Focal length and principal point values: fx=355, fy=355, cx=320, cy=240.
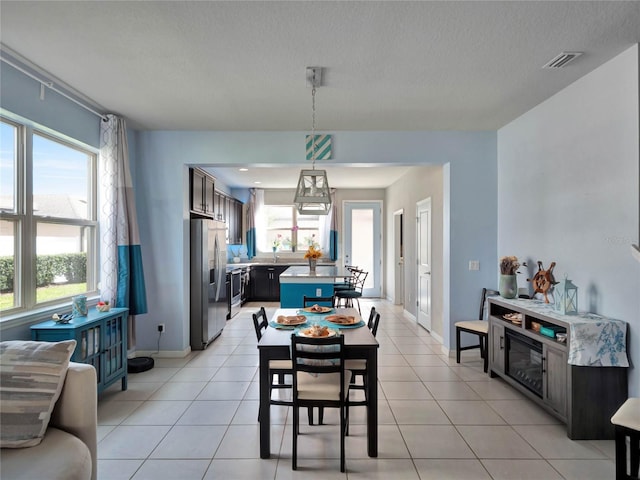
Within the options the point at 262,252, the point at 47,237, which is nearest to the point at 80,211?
the point at 47,237

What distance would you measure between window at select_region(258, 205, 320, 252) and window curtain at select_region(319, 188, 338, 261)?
0.87 feet

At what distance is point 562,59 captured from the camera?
2592 mm

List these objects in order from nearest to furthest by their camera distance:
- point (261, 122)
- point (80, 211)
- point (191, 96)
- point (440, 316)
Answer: point (191, 96) → point (80, 211) → point (261, 122) → point (440, 316)

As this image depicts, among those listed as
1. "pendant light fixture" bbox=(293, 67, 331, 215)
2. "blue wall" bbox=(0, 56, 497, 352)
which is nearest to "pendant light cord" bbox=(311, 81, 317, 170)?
"pendant light fixture" bbox=(293, 67, 331, 215)

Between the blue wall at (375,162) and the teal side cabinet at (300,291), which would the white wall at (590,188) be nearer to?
the blue wall at (375,162)

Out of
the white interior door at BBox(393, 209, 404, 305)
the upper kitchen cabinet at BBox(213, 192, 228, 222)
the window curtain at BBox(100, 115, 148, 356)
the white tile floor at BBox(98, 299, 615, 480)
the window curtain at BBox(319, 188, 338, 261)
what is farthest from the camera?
the window curtain at BBox(319, 188, 338, 261)

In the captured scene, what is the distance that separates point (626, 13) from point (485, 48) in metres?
0.75

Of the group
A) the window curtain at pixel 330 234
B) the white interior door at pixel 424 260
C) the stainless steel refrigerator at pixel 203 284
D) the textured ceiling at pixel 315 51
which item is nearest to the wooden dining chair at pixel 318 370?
the textured ceiling at pixel 315 51

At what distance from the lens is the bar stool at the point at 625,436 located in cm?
184

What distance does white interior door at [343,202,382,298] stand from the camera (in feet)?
28.8

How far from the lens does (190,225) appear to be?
462 centimetres

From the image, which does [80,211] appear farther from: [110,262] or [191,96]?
[191,96]

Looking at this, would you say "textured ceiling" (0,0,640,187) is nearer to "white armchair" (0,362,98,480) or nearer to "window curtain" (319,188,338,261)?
"white armchair" (0,362,98,480)

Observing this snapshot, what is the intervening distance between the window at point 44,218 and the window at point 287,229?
524 centimetres
